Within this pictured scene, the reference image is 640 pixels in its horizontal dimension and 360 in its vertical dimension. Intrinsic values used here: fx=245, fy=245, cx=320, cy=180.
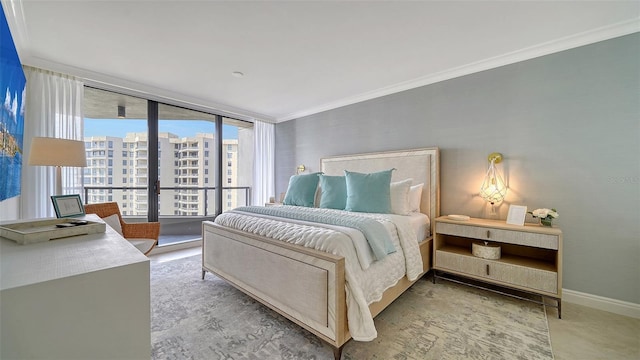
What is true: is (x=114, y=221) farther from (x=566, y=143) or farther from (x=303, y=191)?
(x=566, y=143)

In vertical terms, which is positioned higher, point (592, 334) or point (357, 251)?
point (357, 251)

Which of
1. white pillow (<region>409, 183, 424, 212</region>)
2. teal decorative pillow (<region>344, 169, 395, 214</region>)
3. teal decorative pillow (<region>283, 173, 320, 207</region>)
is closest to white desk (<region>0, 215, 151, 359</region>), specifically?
teal decorative pillow (<region>344, 169, 395, 214</region>)

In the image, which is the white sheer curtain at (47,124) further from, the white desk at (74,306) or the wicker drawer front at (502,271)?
the wicker drawer front at (502,271)

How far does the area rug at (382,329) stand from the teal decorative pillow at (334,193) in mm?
1211

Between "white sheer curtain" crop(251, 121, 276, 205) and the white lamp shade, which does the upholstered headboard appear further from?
the white lamp shade

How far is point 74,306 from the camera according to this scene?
64cm

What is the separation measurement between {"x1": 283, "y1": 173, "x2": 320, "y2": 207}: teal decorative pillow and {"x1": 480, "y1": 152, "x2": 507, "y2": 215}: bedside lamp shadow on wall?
79.1 inches

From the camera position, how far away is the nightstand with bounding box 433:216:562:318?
2.08 m

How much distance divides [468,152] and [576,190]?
3.19 ft

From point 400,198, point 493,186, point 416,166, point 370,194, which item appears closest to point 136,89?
point 370,194

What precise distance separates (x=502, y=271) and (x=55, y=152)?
423 cm

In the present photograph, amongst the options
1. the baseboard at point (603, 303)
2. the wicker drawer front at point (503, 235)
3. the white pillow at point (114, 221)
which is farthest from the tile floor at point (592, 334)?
the white pillow at point (114, 221)

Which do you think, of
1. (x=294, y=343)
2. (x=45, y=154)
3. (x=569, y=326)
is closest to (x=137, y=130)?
(x=45, y=154)

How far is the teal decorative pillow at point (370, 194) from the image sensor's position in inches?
106
